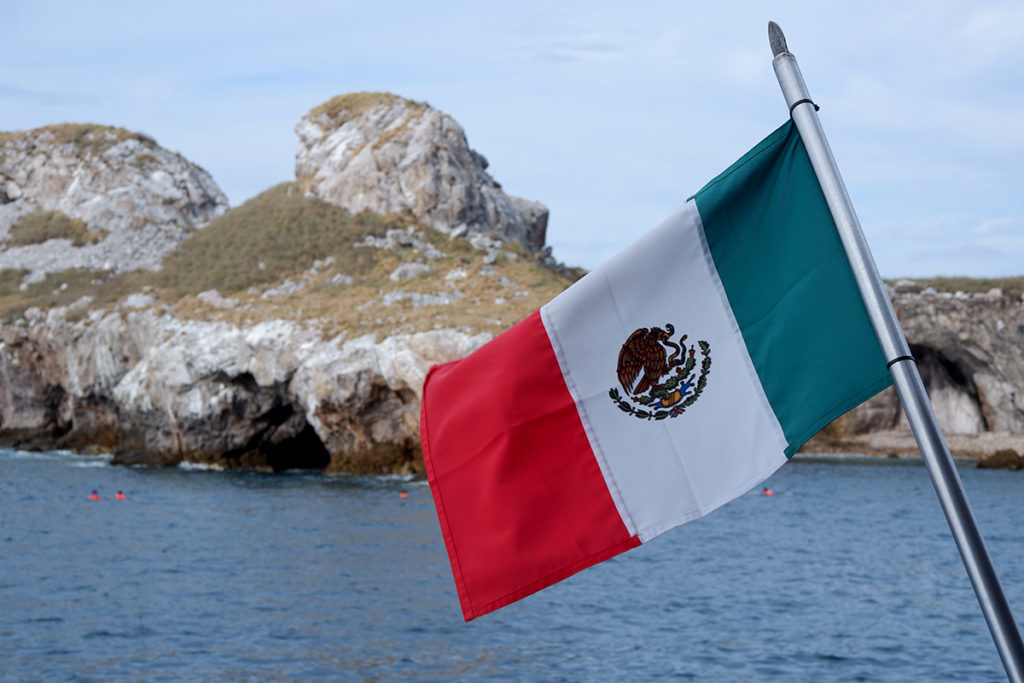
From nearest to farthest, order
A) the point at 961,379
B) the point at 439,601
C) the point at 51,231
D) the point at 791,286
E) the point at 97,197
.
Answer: the point at 791,286 < the point at 439,601 < the point at 961,379 < the point at 51,231 < the point at 97,197

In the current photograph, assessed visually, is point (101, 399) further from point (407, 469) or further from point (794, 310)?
point (794, 310)

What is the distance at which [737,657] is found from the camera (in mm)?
14258

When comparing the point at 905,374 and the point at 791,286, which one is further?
the point at 791,286

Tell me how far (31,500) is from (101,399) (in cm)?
2752

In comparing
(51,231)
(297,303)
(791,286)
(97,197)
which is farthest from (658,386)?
(97,197)

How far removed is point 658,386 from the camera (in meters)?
4.23

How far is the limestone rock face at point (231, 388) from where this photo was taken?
44750 mm

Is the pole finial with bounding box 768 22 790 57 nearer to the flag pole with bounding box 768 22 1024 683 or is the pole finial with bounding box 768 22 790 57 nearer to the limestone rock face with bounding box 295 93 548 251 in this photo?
the flag pole with bounding box 768 22 1024 683

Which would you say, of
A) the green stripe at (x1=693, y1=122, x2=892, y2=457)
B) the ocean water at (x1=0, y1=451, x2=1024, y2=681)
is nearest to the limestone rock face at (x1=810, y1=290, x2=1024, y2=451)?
the ocean water at (x1=0, y1=451, x2=1024, y2=681)

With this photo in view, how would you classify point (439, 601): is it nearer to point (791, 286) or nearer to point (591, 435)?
point (591, 435)

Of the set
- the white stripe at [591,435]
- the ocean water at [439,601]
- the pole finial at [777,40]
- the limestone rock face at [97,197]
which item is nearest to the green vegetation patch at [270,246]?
the limestone rock face at [97,197]

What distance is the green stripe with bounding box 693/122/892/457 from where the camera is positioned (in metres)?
3.88

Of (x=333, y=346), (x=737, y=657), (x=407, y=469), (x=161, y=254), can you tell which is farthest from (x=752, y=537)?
(x=161, y=254)

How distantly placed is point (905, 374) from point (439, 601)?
1611cm
